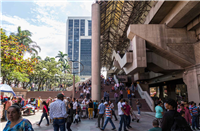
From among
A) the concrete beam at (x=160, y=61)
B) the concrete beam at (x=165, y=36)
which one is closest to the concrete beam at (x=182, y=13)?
the concrete beam at (x=165, y=36)

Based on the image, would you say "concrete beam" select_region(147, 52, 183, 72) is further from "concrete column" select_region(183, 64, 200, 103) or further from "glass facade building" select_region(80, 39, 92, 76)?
"glass facade building" select_region(80, 39, 92, 76)

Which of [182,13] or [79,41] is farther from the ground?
[79,41]

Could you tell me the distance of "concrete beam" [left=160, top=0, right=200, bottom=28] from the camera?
1130cm

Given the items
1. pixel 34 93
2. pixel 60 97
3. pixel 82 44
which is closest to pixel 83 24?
pixel 82 44

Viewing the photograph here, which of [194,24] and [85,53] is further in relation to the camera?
[85,53]

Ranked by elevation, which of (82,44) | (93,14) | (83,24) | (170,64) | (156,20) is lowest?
(170,64)

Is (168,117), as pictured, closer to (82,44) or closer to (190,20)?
(190,20)

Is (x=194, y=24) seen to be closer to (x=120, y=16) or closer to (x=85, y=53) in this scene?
(x=120, y=16)

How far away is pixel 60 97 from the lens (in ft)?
16.3

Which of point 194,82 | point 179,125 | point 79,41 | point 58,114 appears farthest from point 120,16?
point 79,41

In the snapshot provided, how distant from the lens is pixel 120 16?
93.6 feet

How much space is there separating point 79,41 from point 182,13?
11283 centimetres

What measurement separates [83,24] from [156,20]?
125277 mm

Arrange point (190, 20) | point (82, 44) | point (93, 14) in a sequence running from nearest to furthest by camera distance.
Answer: point (190, 20), point (93, 14), point (82, 44)
